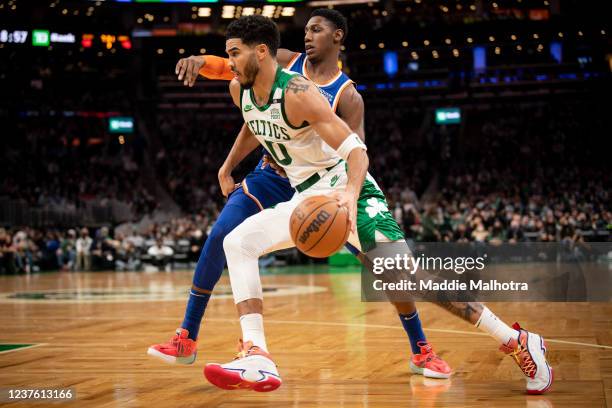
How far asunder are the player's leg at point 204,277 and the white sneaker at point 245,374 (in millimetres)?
856

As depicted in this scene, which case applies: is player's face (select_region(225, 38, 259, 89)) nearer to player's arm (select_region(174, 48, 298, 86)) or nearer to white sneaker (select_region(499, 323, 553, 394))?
player's arm (select_region(174, 48, 298, 86))

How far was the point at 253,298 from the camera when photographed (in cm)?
430

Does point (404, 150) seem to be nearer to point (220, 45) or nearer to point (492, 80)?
point (492, 80)

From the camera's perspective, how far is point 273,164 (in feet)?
16.0

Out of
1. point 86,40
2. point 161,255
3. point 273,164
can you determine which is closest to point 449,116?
point 161,255

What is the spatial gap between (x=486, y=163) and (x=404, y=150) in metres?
3.30

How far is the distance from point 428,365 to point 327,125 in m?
1.67

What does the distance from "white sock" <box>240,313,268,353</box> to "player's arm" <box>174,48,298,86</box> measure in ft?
4.26

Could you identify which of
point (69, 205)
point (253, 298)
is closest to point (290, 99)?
point (253, 298)

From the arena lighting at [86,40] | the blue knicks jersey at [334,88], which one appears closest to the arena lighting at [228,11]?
the arena lighting at [86,40]

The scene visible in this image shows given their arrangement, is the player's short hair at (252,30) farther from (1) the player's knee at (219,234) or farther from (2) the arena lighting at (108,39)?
(2) the arena lighting at (108,39)

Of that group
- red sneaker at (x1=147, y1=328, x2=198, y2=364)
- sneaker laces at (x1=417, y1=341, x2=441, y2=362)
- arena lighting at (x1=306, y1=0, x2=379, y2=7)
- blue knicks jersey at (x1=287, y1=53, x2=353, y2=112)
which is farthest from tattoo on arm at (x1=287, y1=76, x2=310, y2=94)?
arena lighting at (x1=306, y1=0, x2=379, y2=7)

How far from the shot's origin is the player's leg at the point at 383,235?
4.55 meters

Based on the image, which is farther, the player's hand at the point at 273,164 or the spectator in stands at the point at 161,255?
the spectator in stands at the point at 161,255
